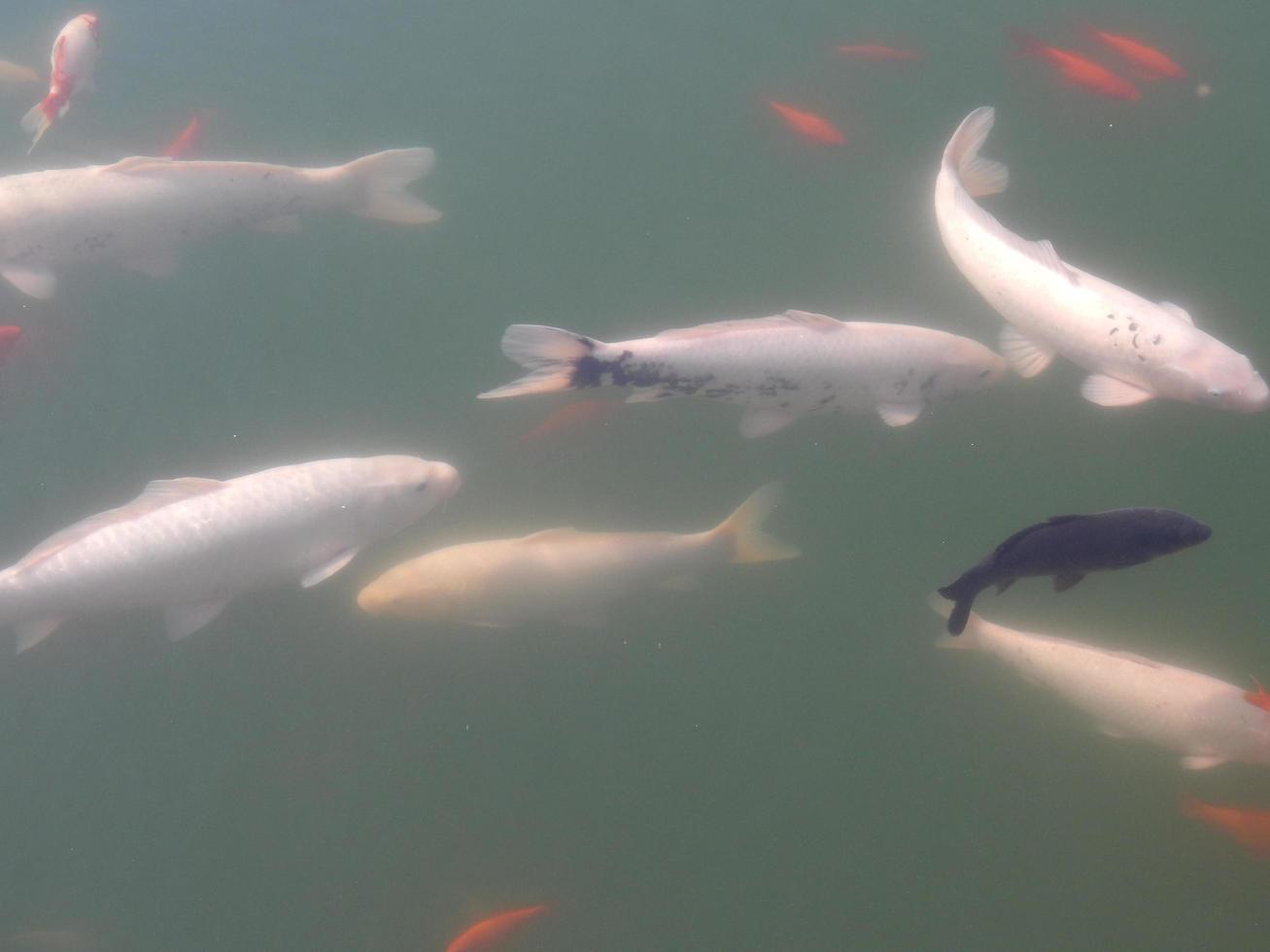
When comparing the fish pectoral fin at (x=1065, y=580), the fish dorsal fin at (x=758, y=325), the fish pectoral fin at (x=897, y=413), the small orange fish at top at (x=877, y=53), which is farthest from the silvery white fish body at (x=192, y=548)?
the small orange fish at top at (x=877, y=53)

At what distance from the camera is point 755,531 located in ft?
14.9

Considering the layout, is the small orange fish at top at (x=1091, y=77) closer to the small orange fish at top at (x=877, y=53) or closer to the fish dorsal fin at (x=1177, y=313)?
the small orange fish at top at (x=877, y=53)

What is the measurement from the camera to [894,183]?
585 centimetres

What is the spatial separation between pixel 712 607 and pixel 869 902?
5.86 feet

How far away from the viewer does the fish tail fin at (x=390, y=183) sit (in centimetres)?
522

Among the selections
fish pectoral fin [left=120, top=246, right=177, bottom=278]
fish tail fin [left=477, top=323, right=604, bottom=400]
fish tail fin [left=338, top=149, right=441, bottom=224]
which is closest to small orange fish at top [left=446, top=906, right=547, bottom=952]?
fish tail fin [left=477, top=323, right=604, bottom=400]

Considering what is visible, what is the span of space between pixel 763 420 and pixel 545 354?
3.93 feet

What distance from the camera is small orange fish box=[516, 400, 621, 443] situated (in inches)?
195

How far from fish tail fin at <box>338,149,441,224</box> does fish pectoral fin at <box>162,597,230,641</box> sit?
255cm

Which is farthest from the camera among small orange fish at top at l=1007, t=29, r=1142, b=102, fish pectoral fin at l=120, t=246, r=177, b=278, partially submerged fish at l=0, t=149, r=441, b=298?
small orange fish at top at l=1007, t=29, r=1142, b=102

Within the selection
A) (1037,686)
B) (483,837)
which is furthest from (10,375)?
(1037,686)

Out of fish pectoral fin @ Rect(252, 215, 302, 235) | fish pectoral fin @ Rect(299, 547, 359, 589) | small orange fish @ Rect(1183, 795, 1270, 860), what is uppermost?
fish pectoral fin @ Rect(252, 215, 302, 235)

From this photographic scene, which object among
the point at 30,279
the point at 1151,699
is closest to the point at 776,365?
the point at 1151,699

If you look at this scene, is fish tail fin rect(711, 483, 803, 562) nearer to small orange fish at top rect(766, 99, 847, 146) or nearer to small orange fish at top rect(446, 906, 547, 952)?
small orange fish at top rect(446, 906, 547, 952)
